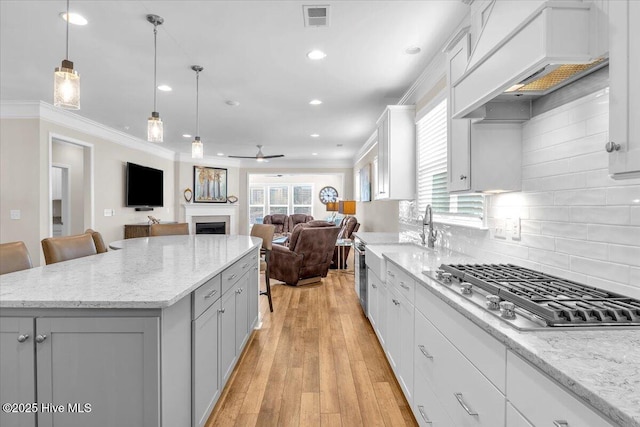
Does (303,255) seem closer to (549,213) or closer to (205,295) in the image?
(205,295)

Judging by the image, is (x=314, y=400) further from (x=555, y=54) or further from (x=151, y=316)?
(x=555, y=54)

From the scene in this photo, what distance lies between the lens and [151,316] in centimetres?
131

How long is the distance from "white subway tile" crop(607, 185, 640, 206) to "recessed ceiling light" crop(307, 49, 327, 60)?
2.40 metres

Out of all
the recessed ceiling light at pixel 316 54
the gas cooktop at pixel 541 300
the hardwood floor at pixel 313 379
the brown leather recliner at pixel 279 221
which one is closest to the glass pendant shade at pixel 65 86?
the recessed ceiling light at pixel 316 54

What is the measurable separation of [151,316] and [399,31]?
2.54m

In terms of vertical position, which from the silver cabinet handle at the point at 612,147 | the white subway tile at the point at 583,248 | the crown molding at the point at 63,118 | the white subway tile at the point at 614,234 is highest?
the crown molding at the point at 63,118

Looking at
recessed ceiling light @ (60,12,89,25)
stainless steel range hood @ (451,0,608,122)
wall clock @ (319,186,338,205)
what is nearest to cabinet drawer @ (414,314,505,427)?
stainless steel range hood @ (451,0,608,122)

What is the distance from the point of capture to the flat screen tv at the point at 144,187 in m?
6.74

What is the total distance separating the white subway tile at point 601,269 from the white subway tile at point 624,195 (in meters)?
0.23

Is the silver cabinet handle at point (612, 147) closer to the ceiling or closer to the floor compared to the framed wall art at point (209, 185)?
closer to the floor

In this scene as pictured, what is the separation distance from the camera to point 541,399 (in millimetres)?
845

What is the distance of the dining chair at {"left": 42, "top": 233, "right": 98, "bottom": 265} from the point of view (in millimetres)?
2286

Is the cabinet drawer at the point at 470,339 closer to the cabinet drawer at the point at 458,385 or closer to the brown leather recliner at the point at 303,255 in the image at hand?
the cabinet drawer at the point at 458,385

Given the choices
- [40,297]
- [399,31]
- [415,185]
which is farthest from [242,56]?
[40,297]
